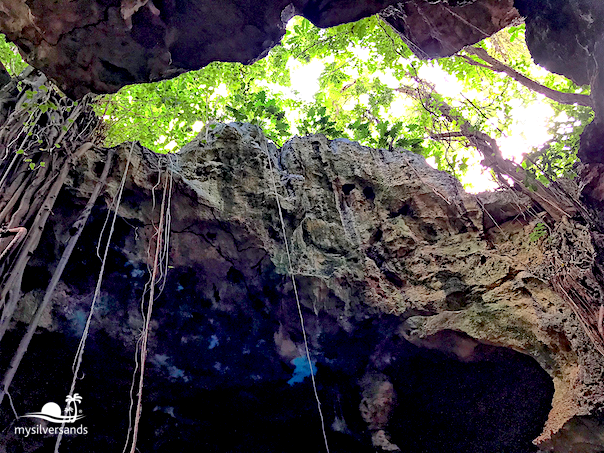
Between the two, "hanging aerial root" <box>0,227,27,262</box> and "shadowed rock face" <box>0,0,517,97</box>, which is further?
"hanging aerial root" <box>0,227,27,262</box>

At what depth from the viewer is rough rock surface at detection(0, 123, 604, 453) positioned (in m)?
2.99

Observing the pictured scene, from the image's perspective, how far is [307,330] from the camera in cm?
347

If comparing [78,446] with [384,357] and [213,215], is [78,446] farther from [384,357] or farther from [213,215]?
[384,357]

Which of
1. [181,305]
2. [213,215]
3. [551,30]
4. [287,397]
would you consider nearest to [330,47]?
[551,30]

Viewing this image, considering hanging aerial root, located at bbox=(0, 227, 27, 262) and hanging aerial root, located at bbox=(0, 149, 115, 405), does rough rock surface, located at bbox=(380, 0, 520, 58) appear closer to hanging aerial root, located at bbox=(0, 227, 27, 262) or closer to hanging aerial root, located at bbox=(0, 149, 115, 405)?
hanging aerial root, located at bbox=(0, 149, 115, 405)

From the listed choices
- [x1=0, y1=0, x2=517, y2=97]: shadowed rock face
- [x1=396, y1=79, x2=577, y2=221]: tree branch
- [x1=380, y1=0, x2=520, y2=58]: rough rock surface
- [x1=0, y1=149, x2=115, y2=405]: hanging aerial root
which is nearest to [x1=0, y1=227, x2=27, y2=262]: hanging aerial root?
[x1=0, y1=149, x2=115, y2=405]: hanging aerial root

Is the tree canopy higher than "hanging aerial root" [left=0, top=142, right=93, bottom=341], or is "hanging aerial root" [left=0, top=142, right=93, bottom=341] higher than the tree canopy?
the tree canopy

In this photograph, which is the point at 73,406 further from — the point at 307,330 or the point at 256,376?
the point at 307,330

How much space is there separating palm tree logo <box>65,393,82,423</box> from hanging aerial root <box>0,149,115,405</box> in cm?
50

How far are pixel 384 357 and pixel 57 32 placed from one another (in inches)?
155

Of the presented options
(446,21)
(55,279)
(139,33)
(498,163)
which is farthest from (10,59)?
(498,163)

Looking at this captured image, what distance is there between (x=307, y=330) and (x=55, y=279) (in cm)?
234

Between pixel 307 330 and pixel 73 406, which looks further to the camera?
pixel 307 330

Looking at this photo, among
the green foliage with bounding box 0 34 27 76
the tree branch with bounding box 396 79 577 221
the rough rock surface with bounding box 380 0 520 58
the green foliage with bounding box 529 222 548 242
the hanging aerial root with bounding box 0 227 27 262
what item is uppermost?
the green foliage with bounding box 0 34 27 76
